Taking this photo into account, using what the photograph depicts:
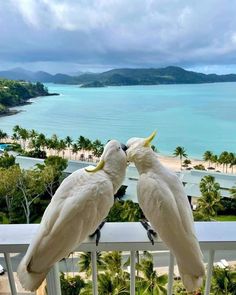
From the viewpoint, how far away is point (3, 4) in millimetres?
4598

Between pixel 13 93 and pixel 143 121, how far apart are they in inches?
219

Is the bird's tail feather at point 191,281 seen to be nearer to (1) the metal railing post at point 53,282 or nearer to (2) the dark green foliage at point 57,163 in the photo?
(1) the metal railing post at point 53,282

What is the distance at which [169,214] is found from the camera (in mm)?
462

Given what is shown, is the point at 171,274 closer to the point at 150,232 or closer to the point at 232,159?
the point at 150,232

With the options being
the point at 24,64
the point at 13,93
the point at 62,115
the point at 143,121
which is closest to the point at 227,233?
the point at 13,93

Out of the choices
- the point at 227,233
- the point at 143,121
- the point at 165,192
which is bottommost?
the point at 143,121

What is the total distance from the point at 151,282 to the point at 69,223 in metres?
3.19

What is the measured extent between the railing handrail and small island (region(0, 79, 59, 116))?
4.38 m

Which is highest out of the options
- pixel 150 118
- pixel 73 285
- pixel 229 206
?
pixel 150 118

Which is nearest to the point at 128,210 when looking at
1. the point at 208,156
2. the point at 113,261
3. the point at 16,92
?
the point at 113,261

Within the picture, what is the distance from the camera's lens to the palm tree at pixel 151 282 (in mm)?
3004

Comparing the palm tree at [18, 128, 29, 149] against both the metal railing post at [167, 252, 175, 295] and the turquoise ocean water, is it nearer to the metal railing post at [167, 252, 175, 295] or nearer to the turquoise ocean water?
the turquoise ocean water

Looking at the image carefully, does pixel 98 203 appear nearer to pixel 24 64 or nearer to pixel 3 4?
pixel 3 4

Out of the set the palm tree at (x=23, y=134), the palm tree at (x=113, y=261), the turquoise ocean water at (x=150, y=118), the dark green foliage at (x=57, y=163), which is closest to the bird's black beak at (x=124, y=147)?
the palm tree at (x=113, y=261)
